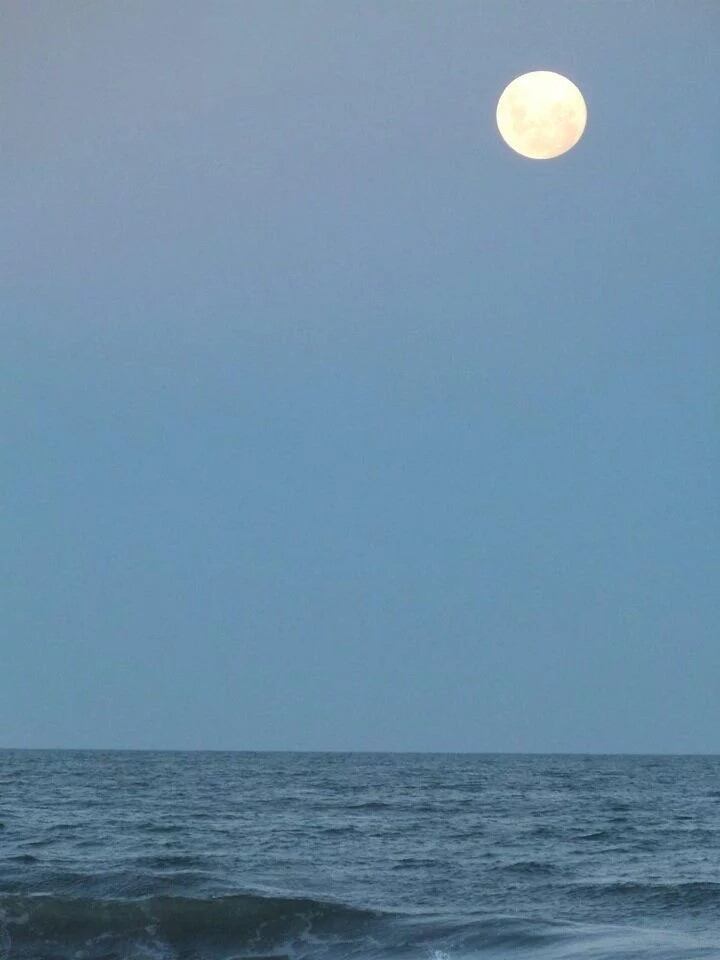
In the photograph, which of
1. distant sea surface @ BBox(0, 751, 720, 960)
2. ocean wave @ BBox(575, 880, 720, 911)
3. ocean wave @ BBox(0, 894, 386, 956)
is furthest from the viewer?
ocean wave @ BBox(575, 880, 720, 911)

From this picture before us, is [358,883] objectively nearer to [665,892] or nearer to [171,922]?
[171,922]

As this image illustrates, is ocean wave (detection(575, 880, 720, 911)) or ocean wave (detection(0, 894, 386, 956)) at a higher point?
ocean wave (detection(575, 880, 720, 911))

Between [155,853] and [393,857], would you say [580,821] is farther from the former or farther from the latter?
[155,853]

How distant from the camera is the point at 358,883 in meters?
23.0

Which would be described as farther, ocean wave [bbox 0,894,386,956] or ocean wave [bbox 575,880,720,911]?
ocean wave [bbox 575,880,720,911]

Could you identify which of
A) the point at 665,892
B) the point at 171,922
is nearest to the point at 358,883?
the point at 171,922

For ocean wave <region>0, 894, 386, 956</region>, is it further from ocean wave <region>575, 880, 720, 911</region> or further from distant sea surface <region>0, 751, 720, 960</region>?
ocean wave <region>575, 880, 720, 911</region>

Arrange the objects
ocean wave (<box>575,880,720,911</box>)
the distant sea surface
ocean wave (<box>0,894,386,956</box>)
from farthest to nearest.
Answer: ocean wave (<box>575,880,720,911</box>)
ocean wave (<box>0,894,386,956</box>)
the distant sea surface

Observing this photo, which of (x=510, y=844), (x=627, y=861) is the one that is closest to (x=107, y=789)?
(x=510, y=844)

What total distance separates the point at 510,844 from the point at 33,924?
14376 millimetres

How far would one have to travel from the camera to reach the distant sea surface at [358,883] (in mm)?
17625

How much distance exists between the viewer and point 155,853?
90.7 feet

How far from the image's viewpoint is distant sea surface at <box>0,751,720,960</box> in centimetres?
1762

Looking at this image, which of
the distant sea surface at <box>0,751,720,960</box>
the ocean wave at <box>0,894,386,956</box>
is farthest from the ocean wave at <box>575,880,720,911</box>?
the ocean wave at <box>0,894,386,956</box>
